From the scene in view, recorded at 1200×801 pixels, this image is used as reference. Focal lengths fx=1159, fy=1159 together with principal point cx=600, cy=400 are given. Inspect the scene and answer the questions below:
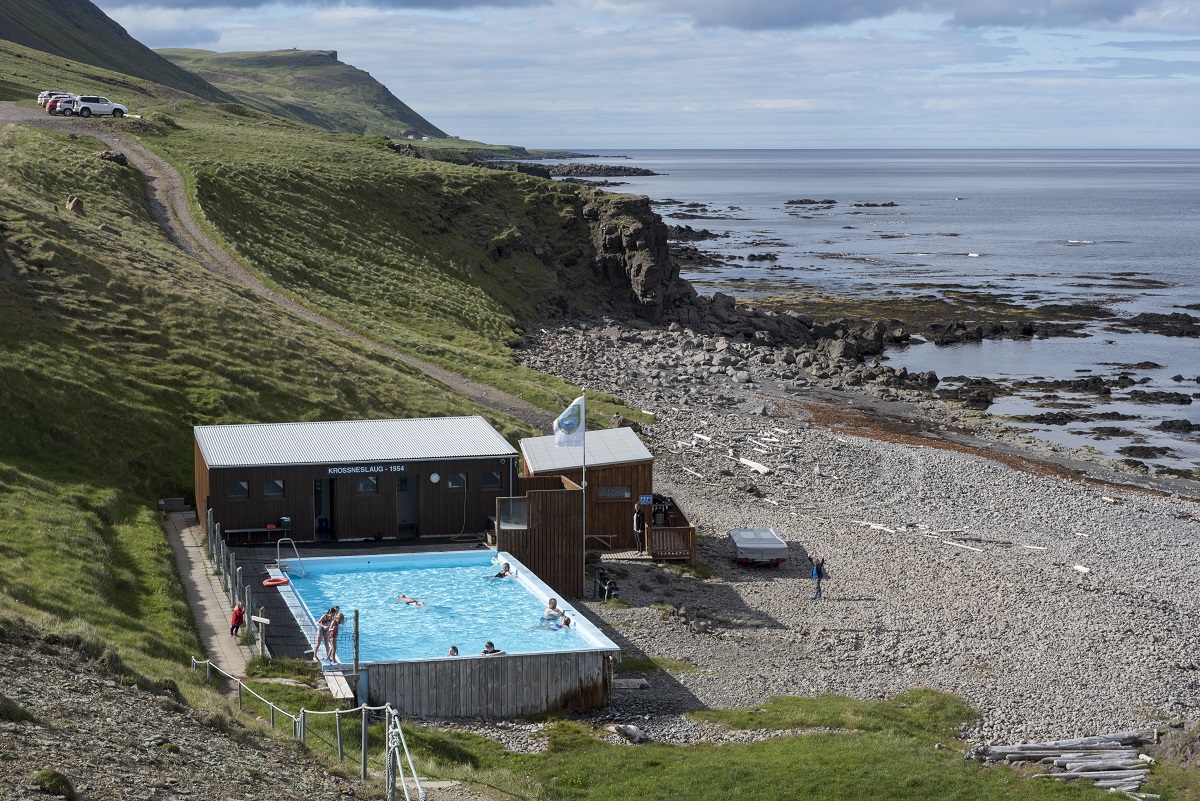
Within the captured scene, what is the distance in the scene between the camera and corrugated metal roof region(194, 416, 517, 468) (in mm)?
31562

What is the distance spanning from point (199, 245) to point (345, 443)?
35.5 metres

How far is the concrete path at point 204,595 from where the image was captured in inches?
912

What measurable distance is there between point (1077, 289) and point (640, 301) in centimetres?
5144

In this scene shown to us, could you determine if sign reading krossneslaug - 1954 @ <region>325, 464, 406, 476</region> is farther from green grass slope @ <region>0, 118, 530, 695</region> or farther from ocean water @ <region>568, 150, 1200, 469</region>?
ocean water @ <region>568, 150, 1200, 469</region>

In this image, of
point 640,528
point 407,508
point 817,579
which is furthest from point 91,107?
point 817,579

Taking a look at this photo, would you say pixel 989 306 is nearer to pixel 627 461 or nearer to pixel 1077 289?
pixel 1077 289

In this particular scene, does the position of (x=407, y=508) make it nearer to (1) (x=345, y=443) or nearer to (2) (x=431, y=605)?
(1) (x=345, y=443)

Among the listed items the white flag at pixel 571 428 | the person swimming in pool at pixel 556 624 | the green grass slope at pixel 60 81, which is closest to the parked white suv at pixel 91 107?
the green grass slope at pixel 60 81

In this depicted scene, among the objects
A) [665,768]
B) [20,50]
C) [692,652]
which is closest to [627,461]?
[692,652]

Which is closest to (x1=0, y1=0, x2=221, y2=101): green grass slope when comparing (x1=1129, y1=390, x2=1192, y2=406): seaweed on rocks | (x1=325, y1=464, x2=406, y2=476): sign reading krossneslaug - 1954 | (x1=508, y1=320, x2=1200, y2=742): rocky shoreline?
(x1=508, y1=320, x2=1200, y2=742): rocky shoreline

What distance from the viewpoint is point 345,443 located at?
3300 centimetres

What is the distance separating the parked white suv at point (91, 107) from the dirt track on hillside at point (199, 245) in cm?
145

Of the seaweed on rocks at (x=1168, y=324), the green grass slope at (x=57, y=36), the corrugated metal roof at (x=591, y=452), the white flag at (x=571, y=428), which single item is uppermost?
the green grass slope at (x=57, y=36)

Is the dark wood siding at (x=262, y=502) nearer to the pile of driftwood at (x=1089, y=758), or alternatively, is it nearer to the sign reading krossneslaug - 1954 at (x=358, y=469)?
the sign reading krossneslaug - 1954 at (x=358, y=469)
